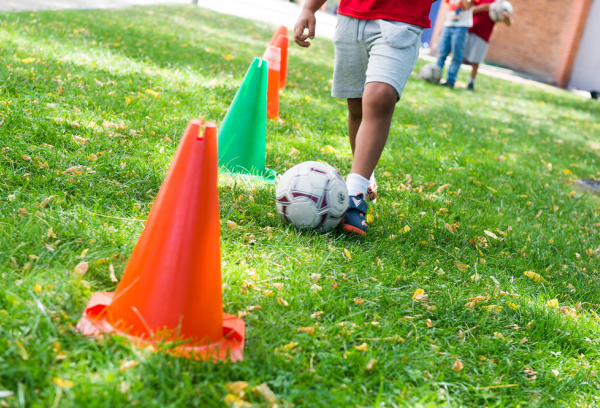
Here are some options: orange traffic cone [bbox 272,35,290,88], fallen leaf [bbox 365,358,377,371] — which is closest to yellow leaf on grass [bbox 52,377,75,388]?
fallen leaf [bbox 365,358,377,371]

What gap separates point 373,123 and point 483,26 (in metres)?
9.23

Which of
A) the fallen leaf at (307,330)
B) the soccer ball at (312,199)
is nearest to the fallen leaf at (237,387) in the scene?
the fallen leaf at (307,330)

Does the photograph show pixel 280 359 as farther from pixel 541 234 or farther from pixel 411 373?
pixel 541 234

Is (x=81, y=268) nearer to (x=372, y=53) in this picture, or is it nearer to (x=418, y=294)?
(x=418, y=294)

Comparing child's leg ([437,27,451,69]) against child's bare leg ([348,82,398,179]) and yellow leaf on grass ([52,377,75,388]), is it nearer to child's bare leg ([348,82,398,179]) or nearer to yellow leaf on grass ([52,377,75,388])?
child's bare leg ([348,82,398,179])

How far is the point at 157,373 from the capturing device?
5.31ft

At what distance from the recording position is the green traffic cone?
352 cm

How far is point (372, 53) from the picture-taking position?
124 inches

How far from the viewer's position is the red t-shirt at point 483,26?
433 inches

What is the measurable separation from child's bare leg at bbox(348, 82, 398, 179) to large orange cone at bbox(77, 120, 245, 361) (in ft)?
4.79

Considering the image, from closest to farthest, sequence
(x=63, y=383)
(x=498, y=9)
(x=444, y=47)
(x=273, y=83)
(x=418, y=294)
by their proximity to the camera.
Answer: (x=63, y=383) → (x=418, y=294) → (x=273, y=83) → (x=498, y=9) → (x=444, y=47)

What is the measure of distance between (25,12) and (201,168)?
7.12m

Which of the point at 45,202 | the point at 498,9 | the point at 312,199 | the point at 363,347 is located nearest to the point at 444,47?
the point at 498,9

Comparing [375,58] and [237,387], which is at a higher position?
[375,58]
